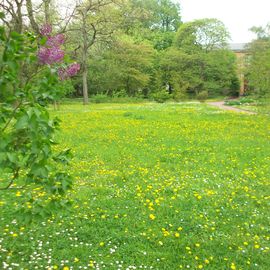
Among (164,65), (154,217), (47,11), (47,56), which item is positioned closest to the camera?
(154,217)

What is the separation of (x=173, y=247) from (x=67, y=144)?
6336mm

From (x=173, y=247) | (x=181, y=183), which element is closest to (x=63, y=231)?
(x=173, y=247)

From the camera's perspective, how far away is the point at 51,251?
350 centimetres

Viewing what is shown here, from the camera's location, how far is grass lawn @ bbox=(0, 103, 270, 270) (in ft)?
11.3

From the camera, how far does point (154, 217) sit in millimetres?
4387

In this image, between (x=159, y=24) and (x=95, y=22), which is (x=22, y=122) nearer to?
(x=95, y=22)

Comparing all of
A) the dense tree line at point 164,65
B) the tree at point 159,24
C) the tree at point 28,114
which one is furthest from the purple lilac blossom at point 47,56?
the tree at point 159,24

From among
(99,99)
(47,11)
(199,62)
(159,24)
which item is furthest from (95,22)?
(159,24)

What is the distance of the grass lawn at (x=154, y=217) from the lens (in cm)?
346

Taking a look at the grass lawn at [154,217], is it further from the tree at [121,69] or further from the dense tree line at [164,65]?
the tree at [121,69]

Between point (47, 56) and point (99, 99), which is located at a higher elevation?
point (47, 56)

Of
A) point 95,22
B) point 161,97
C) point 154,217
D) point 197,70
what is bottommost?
point 154,217

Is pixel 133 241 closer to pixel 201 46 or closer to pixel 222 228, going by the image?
pixel 222 228

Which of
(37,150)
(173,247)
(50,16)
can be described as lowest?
(173,247)
